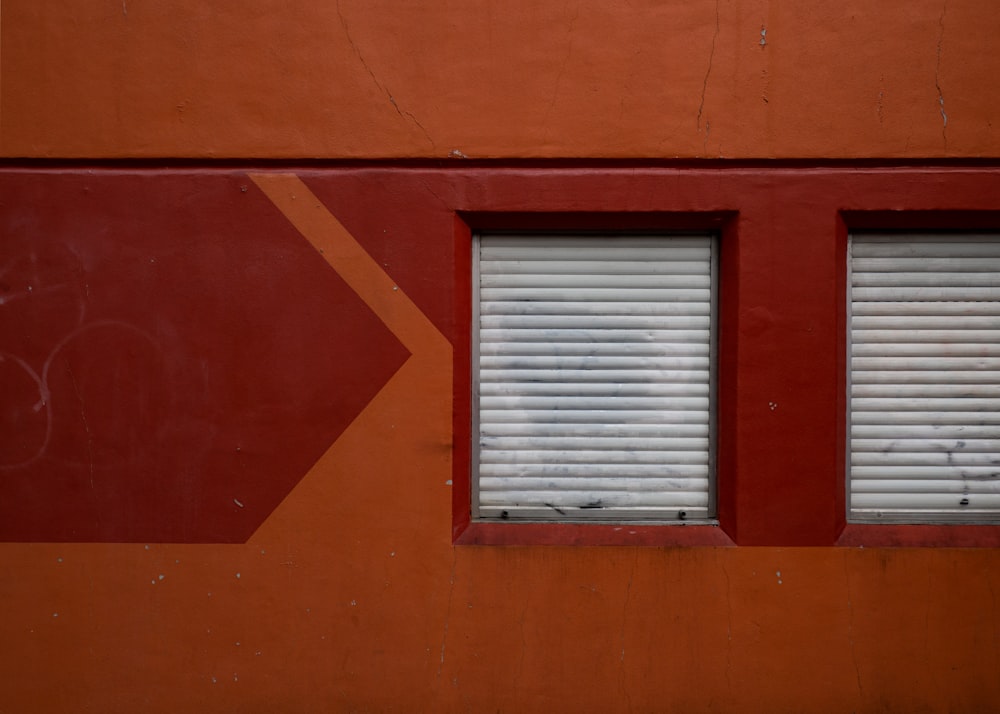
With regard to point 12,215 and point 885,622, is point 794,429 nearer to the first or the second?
point 885,622

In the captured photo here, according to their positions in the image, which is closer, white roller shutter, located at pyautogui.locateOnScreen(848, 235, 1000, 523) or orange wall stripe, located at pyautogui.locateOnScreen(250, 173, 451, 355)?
orange wall stripe, located at pyautogui.locateOnScreen(250, 173, 451, 355)

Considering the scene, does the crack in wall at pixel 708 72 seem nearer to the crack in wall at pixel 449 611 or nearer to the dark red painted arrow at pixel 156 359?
the dark red painted arrow at pixel 156 359

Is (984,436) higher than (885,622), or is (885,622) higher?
(984,436)

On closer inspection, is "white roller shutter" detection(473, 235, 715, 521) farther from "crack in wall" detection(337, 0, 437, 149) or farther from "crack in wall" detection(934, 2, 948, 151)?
"crack in wall" detection(934, 2, 948, 151)

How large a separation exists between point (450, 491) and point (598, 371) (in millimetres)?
1103

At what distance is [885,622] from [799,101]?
9.56 feet

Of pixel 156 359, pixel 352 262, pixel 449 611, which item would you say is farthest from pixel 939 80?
pixel 156 359

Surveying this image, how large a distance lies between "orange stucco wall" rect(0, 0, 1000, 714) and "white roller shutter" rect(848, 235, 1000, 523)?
41cm

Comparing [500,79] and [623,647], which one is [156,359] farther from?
[623,647]

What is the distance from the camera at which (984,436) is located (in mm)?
3771

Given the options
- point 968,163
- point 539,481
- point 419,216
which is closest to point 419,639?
point 539,481

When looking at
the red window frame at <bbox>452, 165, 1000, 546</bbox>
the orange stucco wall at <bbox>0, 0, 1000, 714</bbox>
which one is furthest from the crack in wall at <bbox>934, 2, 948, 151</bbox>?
the red window frame at <bbox>452, 165, 1000, 546</bbox>

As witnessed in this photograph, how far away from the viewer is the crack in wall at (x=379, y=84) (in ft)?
11.8

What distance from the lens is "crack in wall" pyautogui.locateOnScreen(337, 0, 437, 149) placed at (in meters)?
3.61
